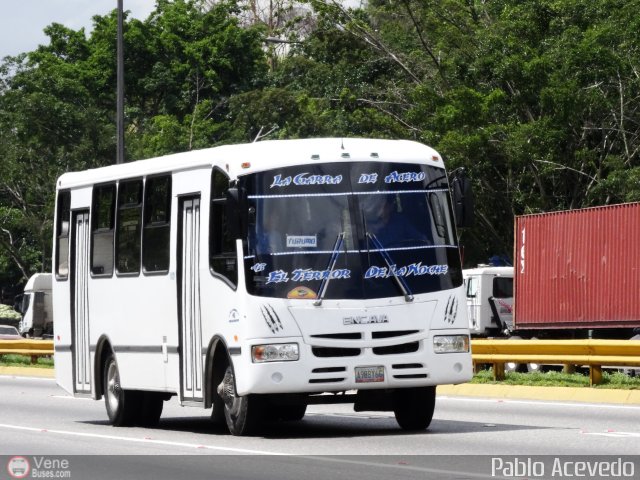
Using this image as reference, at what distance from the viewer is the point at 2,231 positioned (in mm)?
61656

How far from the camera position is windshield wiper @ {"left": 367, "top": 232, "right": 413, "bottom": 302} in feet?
47.8

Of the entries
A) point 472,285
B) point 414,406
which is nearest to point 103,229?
point 414,406

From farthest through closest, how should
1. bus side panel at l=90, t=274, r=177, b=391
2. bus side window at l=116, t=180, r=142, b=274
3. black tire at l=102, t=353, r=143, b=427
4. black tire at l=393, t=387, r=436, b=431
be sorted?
1. black tire at l=102, t=353, r=143, b=427
2. bus side window at l=116, t=180, r=142, b=274
3. bus side panel at l=90, t=274, r=177, b=391
4. black tire at l=393, t=387, r=436, b=431

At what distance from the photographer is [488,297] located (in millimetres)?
36406

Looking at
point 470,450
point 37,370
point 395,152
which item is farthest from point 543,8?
point 470,450

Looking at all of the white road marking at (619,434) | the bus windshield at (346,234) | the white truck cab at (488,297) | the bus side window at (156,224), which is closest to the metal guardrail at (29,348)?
the white truck cab at (488,297)

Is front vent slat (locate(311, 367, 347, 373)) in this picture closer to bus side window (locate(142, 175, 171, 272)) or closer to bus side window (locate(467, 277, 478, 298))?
bus side window (locate(142, 175, 171, 272))

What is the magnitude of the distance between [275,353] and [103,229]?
4.81 meters

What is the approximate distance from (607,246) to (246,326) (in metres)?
15.6

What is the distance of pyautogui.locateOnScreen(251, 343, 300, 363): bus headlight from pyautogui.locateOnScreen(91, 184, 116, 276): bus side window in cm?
426

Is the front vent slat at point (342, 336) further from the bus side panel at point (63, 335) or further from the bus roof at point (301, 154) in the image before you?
the bus side panel at point (63, 335)

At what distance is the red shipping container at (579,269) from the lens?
27.9m

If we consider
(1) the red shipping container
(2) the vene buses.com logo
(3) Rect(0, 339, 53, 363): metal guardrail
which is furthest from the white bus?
(3) Rect(0, 339, 53, 363): metal guardrail

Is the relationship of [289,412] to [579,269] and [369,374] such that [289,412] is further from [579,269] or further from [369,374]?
[579,269]
